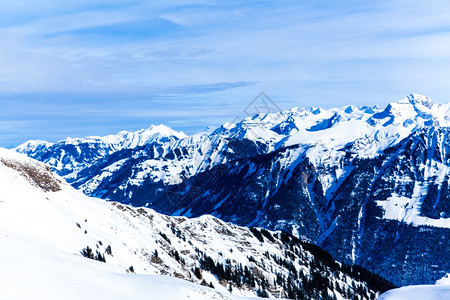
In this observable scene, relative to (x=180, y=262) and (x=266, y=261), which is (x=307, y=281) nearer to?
(x=266, y=261)

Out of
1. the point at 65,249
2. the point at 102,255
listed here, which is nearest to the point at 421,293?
the point at 102,255

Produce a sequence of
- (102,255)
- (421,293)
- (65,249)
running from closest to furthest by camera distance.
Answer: (421,293)
(65,249)
(102,255)

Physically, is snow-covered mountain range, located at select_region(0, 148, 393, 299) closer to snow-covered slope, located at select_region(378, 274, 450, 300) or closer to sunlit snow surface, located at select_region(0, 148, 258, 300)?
sunlit snow surface, located at select_region(0, 148, 258, 300)

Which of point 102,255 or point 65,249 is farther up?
point 65,249

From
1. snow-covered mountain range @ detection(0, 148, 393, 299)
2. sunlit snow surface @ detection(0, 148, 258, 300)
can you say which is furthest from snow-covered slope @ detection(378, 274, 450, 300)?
sunlit snow surface @ detection(0, 148, 258, 300)

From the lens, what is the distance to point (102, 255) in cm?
7494

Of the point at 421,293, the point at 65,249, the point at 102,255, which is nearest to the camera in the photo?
the point at 421,293

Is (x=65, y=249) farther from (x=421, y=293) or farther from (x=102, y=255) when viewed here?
(x=421, y=293)

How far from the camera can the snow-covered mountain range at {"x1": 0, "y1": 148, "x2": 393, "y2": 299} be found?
37.2m

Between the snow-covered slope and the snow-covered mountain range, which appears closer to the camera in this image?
the snow-covered mountain range

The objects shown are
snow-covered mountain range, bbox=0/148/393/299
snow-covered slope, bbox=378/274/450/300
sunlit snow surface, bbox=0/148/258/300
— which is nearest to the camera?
sunlit snow surface, bbox=0/148/258/300

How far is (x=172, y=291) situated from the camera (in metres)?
39.2

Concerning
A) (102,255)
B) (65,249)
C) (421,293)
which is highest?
(65,249)

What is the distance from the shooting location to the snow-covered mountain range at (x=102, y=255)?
37.2 m
